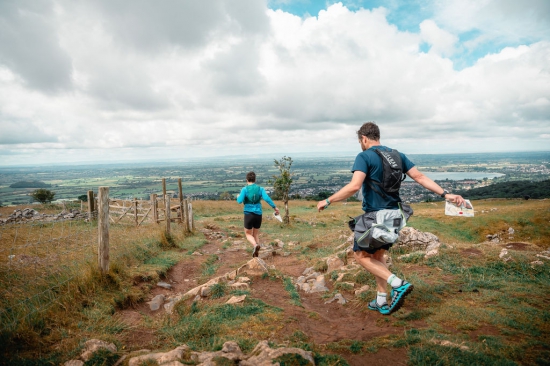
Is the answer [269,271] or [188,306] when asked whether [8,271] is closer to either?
[188,306]

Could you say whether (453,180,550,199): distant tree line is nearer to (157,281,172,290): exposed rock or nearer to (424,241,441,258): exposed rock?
(424,241,441,258): exposed rock

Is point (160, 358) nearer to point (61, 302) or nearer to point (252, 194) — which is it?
point (61, 302)

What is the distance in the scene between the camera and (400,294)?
4.20 m

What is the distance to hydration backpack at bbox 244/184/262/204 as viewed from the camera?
28.0 feet

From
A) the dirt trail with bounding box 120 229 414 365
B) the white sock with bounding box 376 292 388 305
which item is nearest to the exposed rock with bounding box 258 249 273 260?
the dirt trail with bounding box 120 229 414 365

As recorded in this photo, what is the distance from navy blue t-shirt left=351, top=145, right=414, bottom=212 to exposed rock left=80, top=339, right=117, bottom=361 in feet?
13.1

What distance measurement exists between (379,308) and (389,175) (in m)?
2.20

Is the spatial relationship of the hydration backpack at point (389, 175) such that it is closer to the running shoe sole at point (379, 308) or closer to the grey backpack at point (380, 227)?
the grey backpack at point (380, 227)

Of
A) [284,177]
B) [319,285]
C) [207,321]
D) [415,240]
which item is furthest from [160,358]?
[284,177]

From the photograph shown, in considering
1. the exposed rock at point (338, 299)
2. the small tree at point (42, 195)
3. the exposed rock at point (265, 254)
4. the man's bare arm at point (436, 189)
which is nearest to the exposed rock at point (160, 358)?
the exposed rock at point (338, 299)

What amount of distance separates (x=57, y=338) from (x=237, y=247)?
8.55 m

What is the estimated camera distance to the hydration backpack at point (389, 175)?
167 inches

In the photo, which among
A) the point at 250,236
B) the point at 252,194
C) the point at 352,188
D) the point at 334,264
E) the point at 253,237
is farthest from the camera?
the point at 253,237

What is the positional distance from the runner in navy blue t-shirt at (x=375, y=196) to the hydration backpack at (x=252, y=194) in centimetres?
426
